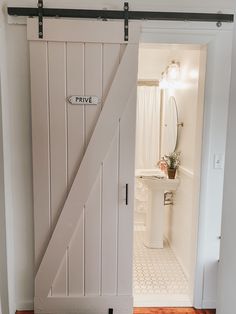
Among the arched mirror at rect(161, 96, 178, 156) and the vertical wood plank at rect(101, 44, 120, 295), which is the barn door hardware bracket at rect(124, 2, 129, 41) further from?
the arched mirror at rect(161, 96, 178, 156)

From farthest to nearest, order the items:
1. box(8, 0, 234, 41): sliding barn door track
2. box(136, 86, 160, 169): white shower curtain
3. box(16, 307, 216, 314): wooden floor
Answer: box(136, 86, 160, 169): white shower curtain
box(16, 307, 216, 314): wooden floor
box(8, 0, 234, 41): sliding barn door track

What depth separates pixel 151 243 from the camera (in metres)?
3.47

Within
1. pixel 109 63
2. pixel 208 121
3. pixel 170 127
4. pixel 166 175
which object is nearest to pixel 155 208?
pixel 166 175

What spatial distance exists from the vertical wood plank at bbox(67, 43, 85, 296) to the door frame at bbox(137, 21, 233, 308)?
54cm

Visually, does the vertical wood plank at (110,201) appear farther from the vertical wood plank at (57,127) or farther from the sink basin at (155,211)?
the sink basin at (155,211)

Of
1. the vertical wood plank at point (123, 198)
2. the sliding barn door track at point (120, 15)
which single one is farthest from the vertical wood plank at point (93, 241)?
the sliding barn door track at point (120, 15)

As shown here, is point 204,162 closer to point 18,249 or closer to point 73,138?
point 73,138

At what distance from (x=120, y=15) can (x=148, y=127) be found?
2.13m

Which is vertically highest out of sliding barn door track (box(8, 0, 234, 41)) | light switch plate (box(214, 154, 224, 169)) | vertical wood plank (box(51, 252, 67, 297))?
sliding barn door track (box(8, 0, 234, 41))

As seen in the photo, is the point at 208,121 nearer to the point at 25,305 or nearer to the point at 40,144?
the point at 40,144

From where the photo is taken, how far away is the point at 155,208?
3404 mm

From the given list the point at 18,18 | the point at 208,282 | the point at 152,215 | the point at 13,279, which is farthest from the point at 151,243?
the point at 18,18

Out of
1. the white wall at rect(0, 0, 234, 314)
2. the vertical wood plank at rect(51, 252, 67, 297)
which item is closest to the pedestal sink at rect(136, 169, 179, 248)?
the vertical wood plank at rect(51, 252, 67, 297)

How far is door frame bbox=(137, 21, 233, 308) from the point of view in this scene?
2.08 m
